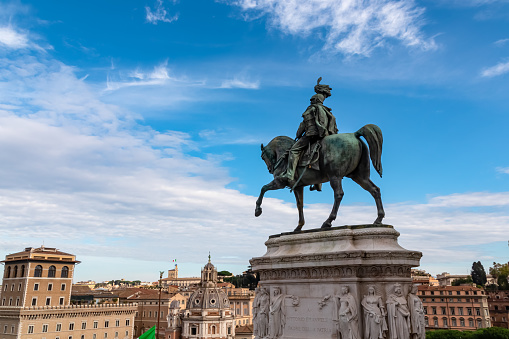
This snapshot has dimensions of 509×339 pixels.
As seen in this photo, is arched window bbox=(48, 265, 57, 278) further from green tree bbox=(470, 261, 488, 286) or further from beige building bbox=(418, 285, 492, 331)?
green tree bbox=(470, 261, 488, 286)

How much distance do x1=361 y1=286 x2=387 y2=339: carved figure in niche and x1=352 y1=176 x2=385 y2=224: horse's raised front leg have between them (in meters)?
2.45

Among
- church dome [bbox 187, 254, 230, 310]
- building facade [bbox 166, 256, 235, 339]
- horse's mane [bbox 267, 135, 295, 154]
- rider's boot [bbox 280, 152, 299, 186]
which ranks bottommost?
building facade [bbox 166, 256, 235, 339]

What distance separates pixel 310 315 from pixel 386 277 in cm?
229

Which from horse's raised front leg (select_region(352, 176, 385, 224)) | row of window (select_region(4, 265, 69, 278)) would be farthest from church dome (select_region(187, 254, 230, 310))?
horse's raised front leg (select_region(352, 176, 385, 224))

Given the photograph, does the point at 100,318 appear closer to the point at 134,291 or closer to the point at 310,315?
the point at 134,291

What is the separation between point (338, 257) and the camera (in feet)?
34.5

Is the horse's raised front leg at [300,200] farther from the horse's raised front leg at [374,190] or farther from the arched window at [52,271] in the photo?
the arched window at [52,271]

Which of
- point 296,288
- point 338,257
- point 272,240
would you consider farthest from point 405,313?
point 272,240

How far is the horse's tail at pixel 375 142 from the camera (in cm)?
1198

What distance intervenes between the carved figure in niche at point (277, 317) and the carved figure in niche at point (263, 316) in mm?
249

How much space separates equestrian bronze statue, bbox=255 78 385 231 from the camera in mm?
12180

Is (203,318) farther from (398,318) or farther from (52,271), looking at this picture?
(398,318)

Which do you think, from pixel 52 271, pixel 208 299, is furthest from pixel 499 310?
pixel 52 271

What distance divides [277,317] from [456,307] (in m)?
79.1
